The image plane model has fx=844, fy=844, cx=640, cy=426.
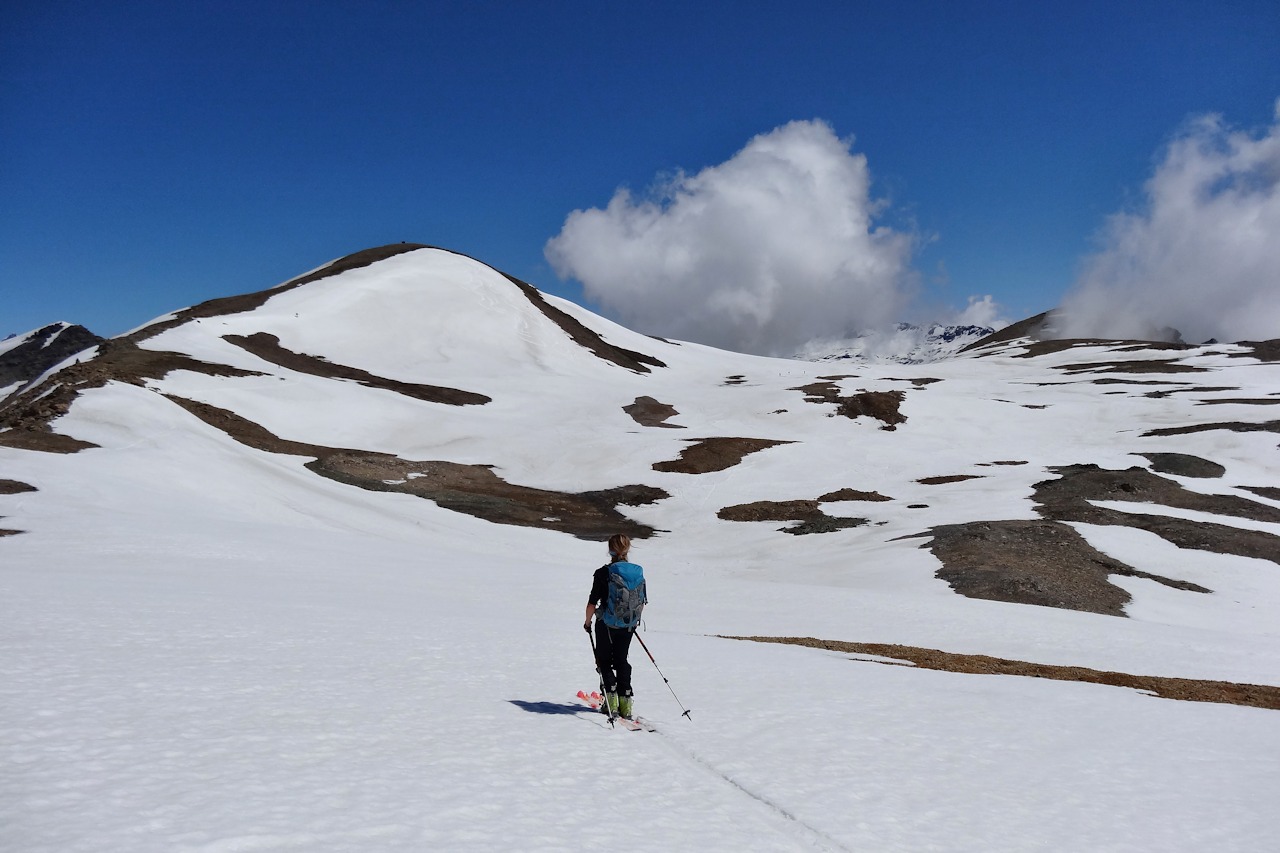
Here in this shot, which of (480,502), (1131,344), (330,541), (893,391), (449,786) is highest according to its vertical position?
(1131,344)

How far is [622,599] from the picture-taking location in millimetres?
12961

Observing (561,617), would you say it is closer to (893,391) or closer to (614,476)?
(614,476)

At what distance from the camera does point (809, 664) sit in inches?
806

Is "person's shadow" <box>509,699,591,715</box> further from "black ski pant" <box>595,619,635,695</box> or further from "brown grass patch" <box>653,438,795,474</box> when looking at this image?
"brown grass patch" <box>653,438,795,474</box>

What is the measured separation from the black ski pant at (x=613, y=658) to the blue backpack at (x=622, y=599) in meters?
0.15

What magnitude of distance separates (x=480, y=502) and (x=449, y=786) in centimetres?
5164

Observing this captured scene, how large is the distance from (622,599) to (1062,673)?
16.5m

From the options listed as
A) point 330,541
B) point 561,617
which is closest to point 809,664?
point 561,617

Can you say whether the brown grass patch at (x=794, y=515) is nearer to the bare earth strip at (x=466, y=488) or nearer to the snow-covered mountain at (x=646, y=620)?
the snow-covered mountain at (x=646, y=620)

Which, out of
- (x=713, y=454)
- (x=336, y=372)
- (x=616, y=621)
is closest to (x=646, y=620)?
(x=616, y=621)

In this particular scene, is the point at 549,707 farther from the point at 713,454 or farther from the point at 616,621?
the point at 713,454

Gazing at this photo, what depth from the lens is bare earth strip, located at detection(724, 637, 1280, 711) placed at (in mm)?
21453

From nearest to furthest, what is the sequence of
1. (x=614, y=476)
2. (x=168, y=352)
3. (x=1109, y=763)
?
(x=1109, y=763), (x=614, y=476), (x=168, y=352)

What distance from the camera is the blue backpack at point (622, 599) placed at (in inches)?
510
